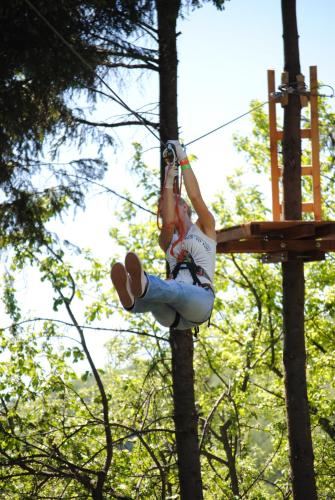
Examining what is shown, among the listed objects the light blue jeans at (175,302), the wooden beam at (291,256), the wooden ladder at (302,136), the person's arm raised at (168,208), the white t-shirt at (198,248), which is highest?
the wooden ladder at (302,136)

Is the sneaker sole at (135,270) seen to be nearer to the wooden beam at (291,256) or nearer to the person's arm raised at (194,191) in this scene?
the person's arm raised at (194,191)

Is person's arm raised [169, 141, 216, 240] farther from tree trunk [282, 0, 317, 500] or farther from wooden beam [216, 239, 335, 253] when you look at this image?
tree trunk [282, 0, 317, 500]

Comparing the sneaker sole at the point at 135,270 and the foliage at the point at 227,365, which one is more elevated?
the foliage at the point at 227,365

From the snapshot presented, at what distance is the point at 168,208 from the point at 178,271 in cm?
42

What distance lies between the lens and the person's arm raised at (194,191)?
4.86 meters

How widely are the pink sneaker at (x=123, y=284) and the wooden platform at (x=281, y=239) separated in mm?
1834

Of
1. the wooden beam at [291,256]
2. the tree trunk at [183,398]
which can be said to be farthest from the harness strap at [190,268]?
the wooden beam at [291,256]

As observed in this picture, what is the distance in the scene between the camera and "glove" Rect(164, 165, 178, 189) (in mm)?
4891

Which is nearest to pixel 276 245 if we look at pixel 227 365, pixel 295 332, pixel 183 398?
A: pixel 295 332

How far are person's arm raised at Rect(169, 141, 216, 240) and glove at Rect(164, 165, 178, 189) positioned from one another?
0.20ft

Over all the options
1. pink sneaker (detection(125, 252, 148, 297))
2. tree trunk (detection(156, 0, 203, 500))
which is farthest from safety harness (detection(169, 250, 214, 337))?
tree trunk (detection(156, 0, 203, 500))

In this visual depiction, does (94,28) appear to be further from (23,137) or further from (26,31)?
(23,137)

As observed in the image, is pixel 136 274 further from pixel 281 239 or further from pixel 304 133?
pixel 304 133

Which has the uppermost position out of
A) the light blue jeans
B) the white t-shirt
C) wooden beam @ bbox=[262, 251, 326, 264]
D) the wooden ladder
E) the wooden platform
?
the wooden ladder
